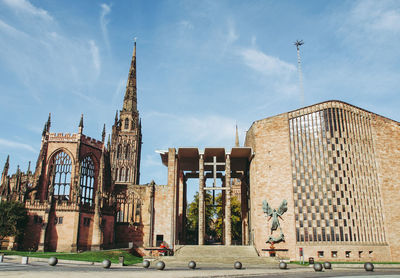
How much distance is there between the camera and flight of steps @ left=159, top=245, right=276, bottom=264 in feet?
101

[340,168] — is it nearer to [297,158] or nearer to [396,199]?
[297,158]

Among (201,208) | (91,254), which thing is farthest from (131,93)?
(91,254)

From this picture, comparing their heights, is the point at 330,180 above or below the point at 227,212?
above

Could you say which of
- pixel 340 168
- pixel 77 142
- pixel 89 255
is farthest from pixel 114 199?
pixel 340 168

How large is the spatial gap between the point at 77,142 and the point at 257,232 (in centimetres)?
3000

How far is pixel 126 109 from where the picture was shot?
81938mm

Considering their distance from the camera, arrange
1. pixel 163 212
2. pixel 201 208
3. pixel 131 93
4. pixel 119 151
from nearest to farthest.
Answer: pixel 201 208, pixel 163 212, pixel 119 151, pixel 131 93

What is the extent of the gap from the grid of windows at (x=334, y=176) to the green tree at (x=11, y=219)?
30.6 m

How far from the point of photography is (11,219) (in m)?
35.0

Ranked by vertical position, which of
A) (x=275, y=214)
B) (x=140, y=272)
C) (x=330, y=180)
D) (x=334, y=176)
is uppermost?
(x=334, y=176)

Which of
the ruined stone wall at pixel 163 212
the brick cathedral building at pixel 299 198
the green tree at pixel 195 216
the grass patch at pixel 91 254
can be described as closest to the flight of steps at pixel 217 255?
the brick cathedral building at pixel 299 198

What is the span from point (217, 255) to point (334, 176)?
15.6m

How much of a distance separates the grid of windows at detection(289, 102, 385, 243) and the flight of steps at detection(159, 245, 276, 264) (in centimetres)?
642

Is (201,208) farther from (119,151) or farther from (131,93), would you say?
(131,93)
